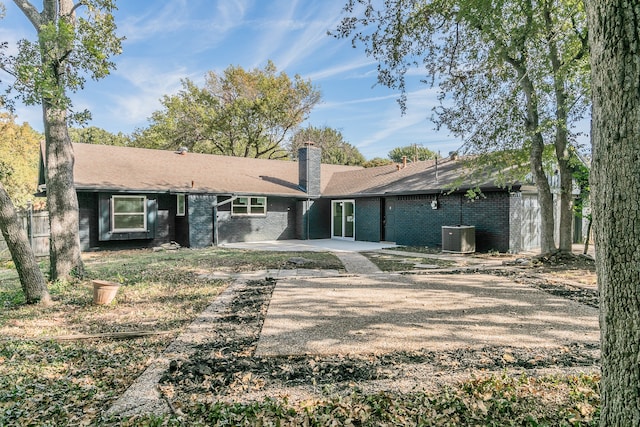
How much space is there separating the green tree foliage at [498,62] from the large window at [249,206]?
9298 mm

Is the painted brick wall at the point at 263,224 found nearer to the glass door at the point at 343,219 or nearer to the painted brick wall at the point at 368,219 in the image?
the glass door at the point at 343,219

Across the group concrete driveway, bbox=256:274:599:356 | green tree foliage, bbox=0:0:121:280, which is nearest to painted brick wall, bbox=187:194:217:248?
green tree foliage, bbox=0:0:121:280

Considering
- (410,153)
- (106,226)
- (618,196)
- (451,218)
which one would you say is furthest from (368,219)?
(410,153)

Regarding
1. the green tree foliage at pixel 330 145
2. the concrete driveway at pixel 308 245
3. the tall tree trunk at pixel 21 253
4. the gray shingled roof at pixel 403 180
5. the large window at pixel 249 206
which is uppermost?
the green tree foliage at pixel 330 145

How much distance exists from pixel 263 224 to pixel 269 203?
1.04m

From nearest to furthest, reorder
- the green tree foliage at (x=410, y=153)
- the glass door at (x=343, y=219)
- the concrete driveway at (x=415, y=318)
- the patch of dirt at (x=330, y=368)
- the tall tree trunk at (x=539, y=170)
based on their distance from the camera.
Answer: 1. the patch of dirt at (x=330, y=368)
2. the concrete driveway at (x=415, y=318)
3. the tall tree trunk at (x=539, y=170)
4. the glass door at (x=343, y=219)
5. the green tree foliage at (x=410, y=153)

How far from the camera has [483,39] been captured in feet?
31.6

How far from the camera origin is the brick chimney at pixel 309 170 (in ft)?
60.6

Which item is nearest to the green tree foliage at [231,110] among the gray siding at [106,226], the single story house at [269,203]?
the single story house at [269,203]

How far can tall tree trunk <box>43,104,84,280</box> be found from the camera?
25.0 ft

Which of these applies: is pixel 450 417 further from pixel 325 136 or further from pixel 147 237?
pixel 325 136

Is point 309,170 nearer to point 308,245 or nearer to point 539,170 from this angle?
point 308,245

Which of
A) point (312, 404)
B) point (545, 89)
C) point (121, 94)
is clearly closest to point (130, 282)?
point (312, 404)

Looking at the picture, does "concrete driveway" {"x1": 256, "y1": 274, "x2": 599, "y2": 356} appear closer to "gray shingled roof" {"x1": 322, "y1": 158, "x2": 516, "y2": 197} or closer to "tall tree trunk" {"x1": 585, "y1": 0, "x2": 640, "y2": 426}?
"tall tree trunk" {"x1": 585, "y1": 0, "x2": 640, "y2": 426}
